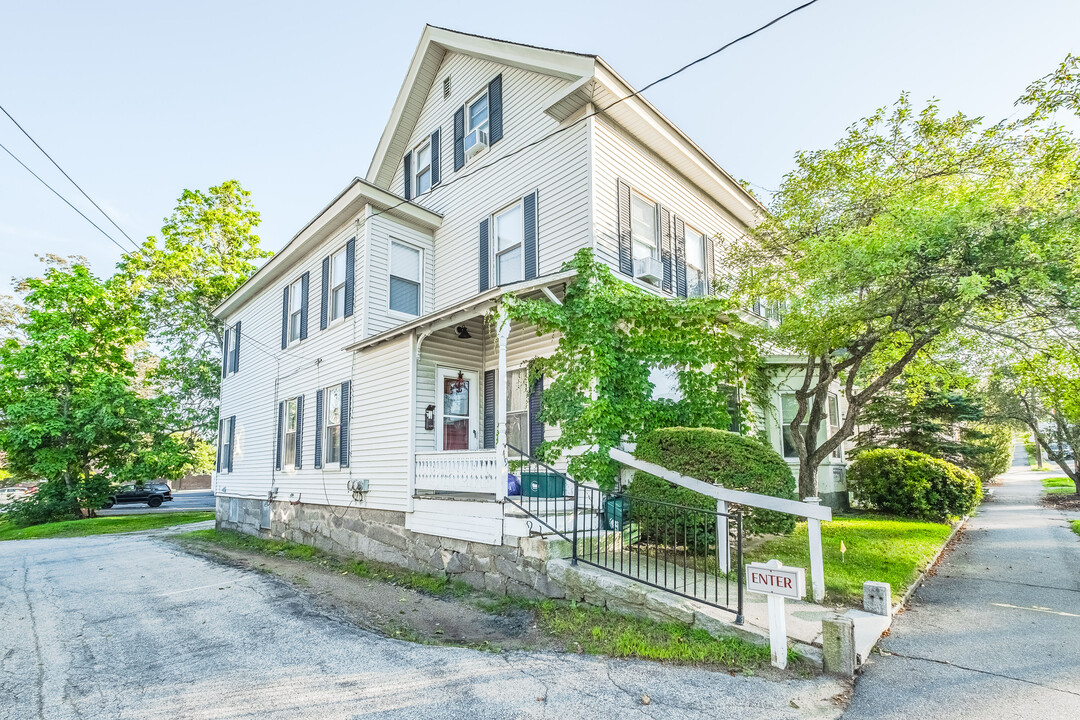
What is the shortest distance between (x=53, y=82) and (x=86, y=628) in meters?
8.73

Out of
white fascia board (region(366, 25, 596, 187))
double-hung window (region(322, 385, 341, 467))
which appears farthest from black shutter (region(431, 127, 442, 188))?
double-hung window (region(322, 385, 341, 467))

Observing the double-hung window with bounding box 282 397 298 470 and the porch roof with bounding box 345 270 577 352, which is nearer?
the porch roof with bounding box 345 270 577 352

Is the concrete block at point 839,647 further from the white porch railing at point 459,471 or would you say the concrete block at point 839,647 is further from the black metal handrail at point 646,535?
the white porch railing at point 459,471

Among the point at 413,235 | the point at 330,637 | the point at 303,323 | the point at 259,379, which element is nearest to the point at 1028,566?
the point at 330,637

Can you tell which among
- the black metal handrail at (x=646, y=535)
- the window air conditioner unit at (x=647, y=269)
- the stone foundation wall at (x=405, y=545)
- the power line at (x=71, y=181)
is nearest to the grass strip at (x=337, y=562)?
the stone foundation wall at (x=405, y=545)

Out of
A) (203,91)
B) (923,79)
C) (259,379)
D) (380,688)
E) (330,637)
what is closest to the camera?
(380,688)

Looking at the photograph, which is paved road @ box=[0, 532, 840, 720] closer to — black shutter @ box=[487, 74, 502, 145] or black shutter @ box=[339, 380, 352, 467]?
black shutter @ box=[339, 380, 352, 467]

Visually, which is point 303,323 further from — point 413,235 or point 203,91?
point 203,91

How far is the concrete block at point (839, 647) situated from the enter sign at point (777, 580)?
1.02ft

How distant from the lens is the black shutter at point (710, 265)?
11.9m

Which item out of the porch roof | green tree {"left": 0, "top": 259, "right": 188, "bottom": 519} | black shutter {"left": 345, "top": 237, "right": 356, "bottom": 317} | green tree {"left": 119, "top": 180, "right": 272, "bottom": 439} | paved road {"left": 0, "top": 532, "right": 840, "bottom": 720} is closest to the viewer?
paved road {"left": 0, "top": 532, "right": 840, "bottom": 720}

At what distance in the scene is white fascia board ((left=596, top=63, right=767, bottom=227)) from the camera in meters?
9.24

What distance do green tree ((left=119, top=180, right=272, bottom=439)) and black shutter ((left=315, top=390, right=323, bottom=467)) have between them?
1509 cm

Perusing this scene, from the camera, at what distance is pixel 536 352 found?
9.15 m
